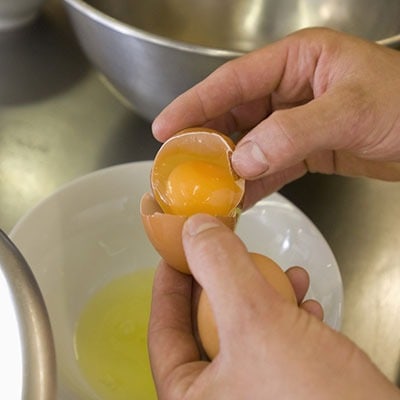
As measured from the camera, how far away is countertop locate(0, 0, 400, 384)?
1.00m

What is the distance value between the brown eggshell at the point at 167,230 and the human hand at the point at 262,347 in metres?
0.14

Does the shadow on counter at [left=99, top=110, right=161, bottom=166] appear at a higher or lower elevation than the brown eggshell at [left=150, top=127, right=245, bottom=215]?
lower

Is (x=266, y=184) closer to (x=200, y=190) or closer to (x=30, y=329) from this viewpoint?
(x=200, y=190)

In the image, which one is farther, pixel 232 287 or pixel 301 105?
pixel 301 105

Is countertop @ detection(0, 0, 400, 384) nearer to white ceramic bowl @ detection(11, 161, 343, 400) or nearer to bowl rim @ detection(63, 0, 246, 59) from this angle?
white ceramic bowl @ detection(11, 161, 343, 400)

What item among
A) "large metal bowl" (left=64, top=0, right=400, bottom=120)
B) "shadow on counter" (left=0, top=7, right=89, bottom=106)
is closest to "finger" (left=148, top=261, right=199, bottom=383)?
"large metal bowl" (left=64, top=0, right=400, bottom=120)

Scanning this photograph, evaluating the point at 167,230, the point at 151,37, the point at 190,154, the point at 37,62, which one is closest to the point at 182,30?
the point at 37,62

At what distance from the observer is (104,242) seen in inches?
40.2

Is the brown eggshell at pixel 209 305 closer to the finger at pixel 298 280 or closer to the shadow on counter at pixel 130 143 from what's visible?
the finger at pixel 298 280

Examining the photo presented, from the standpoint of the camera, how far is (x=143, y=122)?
1.19 m

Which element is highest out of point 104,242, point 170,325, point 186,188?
point 186,188

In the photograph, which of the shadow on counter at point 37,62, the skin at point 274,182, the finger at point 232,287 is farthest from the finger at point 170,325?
the shadow on counter at point 37,62

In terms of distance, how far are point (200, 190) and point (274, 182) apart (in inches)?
10.0

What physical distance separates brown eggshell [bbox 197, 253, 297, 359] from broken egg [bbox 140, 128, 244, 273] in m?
0.06
